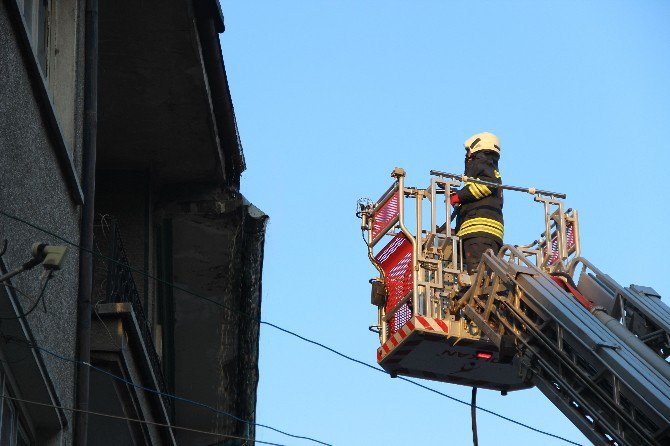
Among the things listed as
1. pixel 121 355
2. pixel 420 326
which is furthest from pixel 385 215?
pixel 121 355

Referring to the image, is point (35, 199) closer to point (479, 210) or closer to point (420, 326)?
point (420, 326)

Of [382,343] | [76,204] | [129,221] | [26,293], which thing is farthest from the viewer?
[382,343]

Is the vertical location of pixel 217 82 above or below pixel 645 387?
above

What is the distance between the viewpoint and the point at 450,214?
47.7 ft

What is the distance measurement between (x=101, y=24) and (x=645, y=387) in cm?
508

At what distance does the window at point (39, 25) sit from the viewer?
8320 mm

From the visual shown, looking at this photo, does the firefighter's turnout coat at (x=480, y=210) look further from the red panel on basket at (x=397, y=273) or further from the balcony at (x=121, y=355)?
the balcony at (x=121, y=355)

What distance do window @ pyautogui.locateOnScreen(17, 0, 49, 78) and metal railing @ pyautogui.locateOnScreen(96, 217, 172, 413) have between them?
2.00m

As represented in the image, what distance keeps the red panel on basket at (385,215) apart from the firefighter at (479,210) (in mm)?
632

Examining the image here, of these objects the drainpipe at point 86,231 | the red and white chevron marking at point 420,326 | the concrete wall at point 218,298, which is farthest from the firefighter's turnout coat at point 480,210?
the drainpipe at point 86,231

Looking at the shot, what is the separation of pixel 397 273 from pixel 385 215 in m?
0.72

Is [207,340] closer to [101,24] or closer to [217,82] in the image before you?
[217,82]

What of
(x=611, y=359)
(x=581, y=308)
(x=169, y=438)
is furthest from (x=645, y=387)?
(x=169, y=438)

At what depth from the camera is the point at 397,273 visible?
14.7 m
